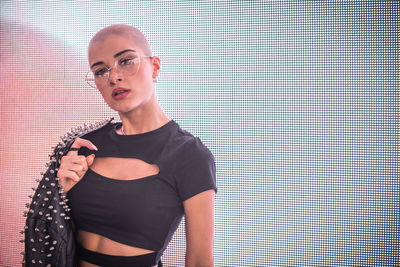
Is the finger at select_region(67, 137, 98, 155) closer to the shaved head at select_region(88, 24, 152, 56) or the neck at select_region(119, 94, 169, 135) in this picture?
the neck at select_region(119, 94, 169, 135)

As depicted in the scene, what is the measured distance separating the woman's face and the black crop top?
177 mm

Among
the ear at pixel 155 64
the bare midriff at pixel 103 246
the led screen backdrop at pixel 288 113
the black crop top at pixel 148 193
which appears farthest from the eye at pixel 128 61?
the bare midriff at pixel 103 246

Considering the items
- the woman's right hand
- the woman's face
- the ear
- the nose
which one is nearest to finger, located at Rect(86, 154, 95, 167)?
the woman's right hand

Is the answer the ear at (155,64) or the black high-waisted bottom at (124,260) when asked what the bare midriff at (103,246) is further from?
the ear at (155,64)

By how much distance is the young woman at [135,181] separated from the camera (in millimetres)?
968

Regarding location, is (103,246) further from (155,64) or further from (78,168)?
(155,64)

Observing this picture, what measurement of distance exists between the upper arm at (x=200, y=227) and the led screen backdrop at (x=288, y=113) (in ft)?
1.48

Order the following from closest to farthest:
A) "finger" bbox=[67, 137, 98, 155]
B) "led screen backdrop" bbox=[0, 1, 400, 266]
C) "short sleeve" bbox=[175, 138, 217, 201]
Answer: "short sleeve" bbox=[175, 138, 217, 201]
"finger" bbox=[67, 137, 98, 155]
"led screen backdrop" bbox=[0, 1, 400, 266]

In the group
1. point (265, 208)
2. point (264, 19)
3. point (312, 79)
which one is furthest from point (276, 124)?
point (264, 19)

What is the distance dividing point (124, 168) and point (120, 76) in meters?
0.42

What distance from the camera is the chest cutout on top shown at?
1.01 m

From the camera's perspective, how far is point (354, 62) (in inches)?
53.6

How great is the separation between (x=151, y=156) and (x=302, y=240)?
3.67 feet

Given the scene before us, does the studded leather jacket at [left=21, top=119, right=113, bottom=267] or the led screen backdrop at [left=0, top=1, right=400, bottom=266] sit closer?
the studded leather jacket at [left=21, top=119, right=113, bottom=267]
